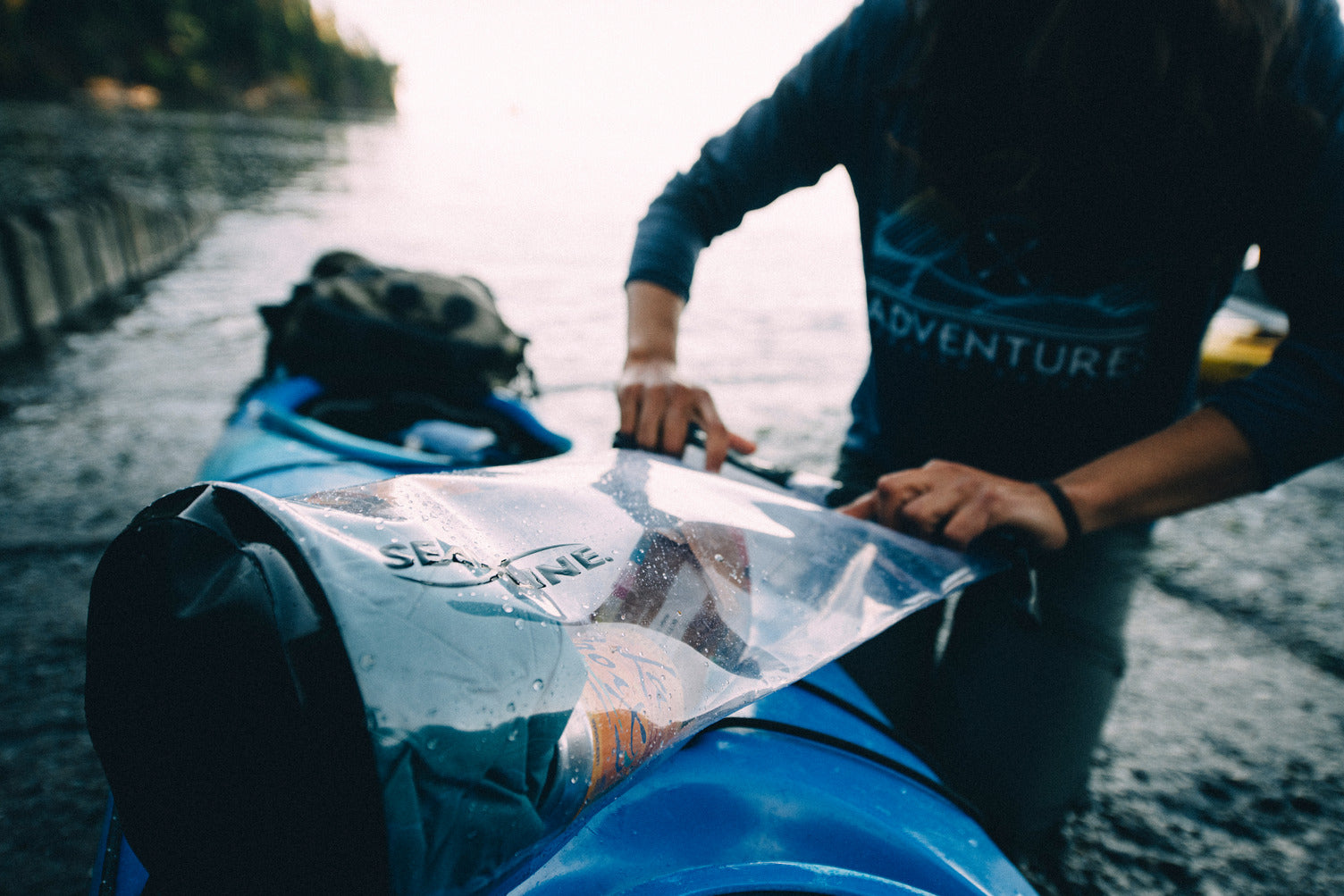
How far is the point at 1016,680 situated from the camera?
1205mm

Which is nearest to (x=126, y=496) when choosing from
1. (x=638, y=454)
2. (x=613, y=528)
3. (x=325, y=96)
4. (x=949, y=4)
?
(x=638, y=454)

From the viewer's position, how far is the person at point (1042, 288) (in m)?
0.98

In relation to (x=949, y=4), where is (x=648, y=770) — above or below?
below

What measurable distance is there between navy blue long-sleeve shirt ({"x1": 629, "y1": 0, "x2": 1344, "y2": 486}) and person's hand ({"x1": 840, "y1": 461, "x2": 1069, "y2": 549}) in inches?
12.3

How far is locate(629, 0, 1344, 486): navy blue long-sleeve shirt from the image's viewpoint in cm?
97

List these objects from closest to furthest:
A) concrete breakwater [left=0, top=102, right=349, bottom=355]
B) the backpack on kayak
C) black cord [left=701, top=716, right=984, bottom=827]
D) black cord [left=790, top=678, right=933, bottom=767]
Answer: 1. black cord [left=701, top=716, right=984, bottom=827]
2. black cord [left=790, top=678, right=933, bottom=767]
3. the backpack on kayak
4. concrete breakwater [left=0, top=102, right=349, bottom=355]

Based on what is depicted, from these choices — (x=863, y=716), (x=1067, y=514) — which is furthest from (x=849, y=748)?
(x=1067, y=514)

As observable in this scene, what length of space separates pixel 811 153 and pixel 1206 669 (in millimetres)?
1795

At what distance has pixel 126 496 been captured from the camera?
7.89 ft

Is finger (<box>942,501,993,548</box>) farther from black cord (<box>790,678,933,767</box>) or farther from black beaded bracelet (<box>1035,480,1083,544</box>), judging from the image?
black cord (<box>790,678,933,767</box>)

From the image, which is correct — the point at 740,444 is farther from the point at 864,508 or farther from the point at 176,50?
the point at 176,50

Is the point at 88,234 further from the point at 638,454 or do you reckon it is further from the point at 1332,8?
the point at 1332,8

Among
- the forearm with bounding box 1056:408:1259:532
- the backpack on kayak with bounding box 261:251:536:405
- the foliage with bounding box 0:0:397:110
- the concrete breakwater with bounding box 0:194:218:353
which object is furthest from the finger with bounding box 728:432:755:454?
the foliage with bounding box 0:0:397:110

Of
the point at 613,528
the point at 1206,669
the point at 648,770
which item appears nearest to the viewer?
the point at 648,770
